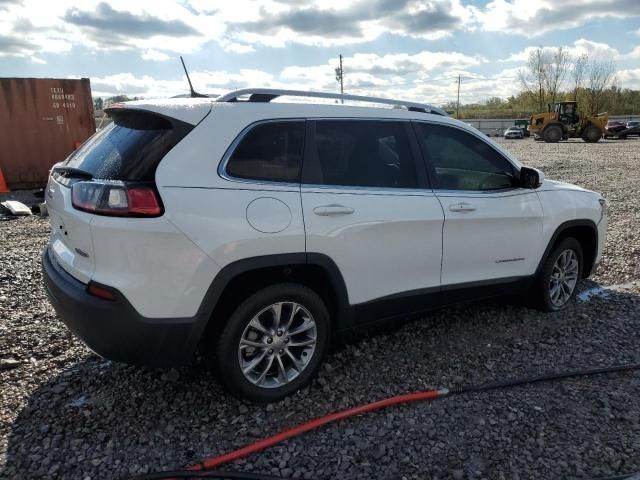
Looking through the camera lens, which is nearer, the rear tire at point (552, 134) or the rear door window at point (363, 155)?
the rear door window at point (363, 155)

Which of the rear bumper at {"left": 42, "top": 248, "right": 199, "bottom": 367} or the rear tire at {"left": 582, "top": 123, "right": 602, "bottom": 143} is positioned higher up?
the rear tire at {"left": 582, "top": 123, "right": 602, "bottom": 143}

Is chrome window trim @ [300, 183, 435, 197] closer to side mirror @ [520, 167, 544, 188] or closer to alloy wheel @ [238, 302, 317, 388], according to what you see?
alloy wheel @ [238, 302, 317, 388]

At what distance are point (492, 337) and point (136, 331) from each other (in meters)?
2.73

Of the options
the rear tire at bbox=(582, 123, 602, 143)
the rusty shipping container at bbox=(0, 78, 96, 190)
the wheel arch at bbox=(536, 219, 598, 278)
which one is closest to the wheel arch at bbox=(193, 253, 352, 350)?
the wheel arch at bbox=(536, 219, 598, 278)

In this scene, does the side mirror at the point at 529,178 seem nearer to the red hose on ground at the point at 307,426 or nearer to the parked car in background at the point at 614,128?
the red hose on ground at the point at 307,426

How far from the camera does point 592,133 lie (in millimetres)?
33312

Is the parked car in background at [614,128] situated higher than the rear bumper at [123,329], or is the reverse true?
the parked car in background at [614,128]

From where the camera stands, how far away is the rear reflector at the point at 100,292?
8.63ft

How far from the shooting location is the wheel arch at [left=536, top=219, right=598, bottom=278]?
439 cm

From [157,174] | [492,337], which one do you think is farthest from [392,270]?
[157,174]

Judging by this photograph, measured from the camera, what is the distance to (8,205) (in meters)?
9.02

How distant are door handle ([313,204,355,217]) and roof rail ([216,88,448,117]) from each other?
744 mm

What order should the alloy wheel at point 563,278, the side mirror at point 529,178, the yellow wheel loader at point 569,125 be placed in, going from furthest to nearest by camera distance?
1. the yellow wheel loader at point 569,125
2. the alloy wheel at point 563,278
3. the side mirror at point 529,178

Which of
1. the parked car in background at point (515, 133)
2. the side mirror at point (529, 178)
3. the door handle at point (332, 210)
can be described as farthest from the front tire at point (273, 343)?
the parked car in background at point (515, 133)
